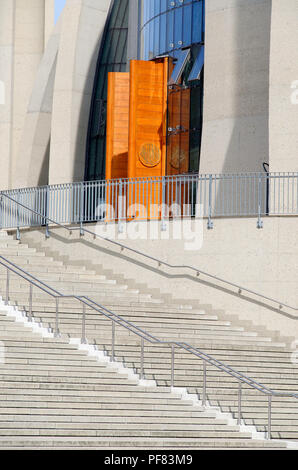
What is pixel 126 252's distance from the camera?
893 inches

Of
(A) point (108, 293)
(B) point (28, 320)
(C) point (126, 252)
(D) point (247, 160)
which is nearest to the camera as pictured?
(B) point (28, 320)

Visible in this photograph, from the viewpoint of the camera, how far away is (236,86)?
1006 inches

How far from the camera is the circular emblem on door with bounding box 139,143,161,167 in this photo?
27.8m

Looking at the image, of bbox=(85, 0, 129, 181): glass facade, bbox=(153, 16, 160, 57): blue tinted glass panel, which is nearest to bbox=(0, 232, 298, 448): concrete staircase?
bbox=(153, 16, 160, 57): blue tinted glass panel

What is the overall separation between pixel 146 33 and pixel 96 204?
27.4 feet

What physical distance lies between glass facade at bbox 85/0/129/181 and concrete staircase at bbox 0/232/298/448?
10588 mm

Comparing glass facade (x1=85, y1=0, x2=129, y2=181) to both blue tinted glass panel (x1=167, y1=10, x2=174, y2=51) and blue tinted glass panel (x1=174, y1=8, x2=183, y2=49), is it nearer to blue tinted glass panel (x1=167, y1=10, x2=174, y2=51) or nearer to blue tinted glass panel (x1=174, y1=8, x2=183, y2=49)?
blue tinted glass panel (x1=167, y1=10, x2=174, y2=51)

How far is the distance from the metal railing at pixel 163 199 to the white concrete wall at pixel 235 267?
41 centimetres

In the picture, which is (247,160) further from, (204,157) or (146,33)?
(146,33)

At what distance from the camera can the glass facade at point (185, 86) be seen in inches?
1104

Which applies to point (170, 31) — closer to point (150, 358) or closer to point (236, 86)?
point (236, 86)

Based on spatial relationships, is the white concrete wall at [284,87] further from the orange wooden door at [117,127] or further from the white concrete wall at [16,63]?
the white concrete wall at [16,63]
